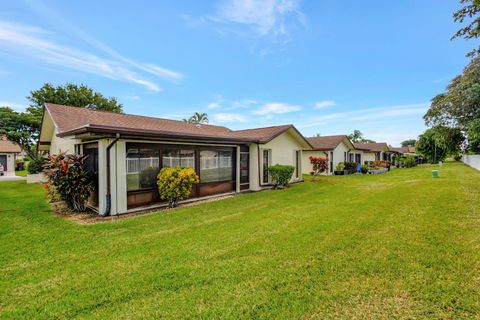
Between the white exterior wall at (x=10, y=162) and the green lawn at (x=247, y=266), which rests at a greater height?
the white exterior wall at (x=10, y=162)

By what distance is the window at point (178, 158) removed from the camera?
8.70 metres

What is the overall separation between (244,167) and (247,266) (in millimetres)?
8726

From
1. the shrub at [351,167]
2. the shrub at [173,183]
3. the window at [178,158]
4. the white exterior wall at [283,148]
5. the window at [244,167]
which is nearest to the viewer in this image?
the shrub at [173,183]

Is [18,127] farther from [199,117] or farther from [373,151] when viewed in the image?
[373,151]

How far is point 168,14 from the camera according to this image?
11203 mm

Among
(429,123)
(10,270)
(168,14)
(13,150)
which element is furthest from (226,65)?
(13,150)

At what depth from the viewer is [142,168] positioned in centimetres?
809

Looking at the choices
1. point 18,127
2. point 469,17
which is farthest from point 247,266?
point 18,127

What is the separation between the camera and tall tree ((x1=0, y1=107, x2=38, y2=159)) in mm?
16922

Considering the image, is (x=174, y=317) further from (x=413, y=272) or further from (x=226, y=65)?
(x=226, y=65)

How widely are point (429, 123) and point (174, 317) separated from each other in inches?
617

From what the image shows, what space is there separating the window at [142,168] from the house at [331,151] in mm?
15787

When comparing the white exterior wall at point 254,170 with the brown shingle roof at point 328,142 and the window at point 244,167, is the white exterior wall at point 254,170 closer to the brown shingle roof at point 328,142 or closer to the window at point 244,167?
the window at point 244,167

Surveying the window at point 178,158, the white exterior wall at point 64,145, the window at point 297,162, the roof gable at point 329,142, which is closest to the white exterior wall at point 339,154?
the roof gable at point 329,142
